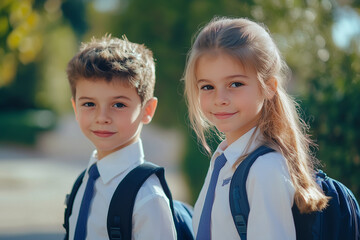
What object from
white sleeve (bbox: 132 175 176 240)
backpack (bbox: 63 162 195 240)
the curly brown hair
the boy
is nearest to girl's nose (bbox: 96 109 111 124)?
the boy

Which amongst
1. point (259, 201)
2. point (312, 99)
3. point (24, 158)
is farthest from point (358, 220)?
point (24, 158)

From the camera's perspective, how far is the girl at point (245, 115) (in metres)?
1.71

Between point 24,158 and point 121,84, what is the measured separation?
14781 mm

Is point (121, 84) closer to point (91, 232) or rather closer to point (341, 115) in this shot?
point (91, 232)

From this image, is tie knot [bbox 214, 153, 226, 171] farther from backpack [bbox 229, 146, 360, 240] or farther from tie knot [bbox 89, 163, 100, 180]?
tie knot [bbox 89, 163, 100, 180]

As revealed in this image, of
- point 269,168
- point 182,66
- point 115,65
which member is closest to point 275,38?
point 182,66

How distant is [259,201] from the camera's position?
5.37 feet

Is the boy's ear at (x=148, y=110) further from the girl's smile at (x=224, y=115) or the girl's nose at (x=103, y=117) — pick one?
the girl's smile at (x=224, y=115)

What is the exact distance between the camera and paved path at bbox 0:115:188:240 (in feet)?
22.8

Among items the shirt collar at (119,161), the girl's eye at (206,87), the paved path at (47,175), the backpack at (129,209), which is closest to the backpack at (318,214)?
the girl's eye at (206,87)

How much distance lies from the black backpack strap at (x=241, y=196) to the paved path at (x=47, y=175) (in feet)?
16.1

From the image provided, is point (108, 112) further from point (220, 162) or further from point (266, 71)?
point (266, 71)

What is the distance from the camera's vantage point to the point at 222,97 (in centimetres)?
187

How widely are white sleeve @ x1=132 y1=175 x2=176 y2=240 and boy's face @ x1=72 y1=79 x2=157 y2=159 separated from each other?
0.32 meters
